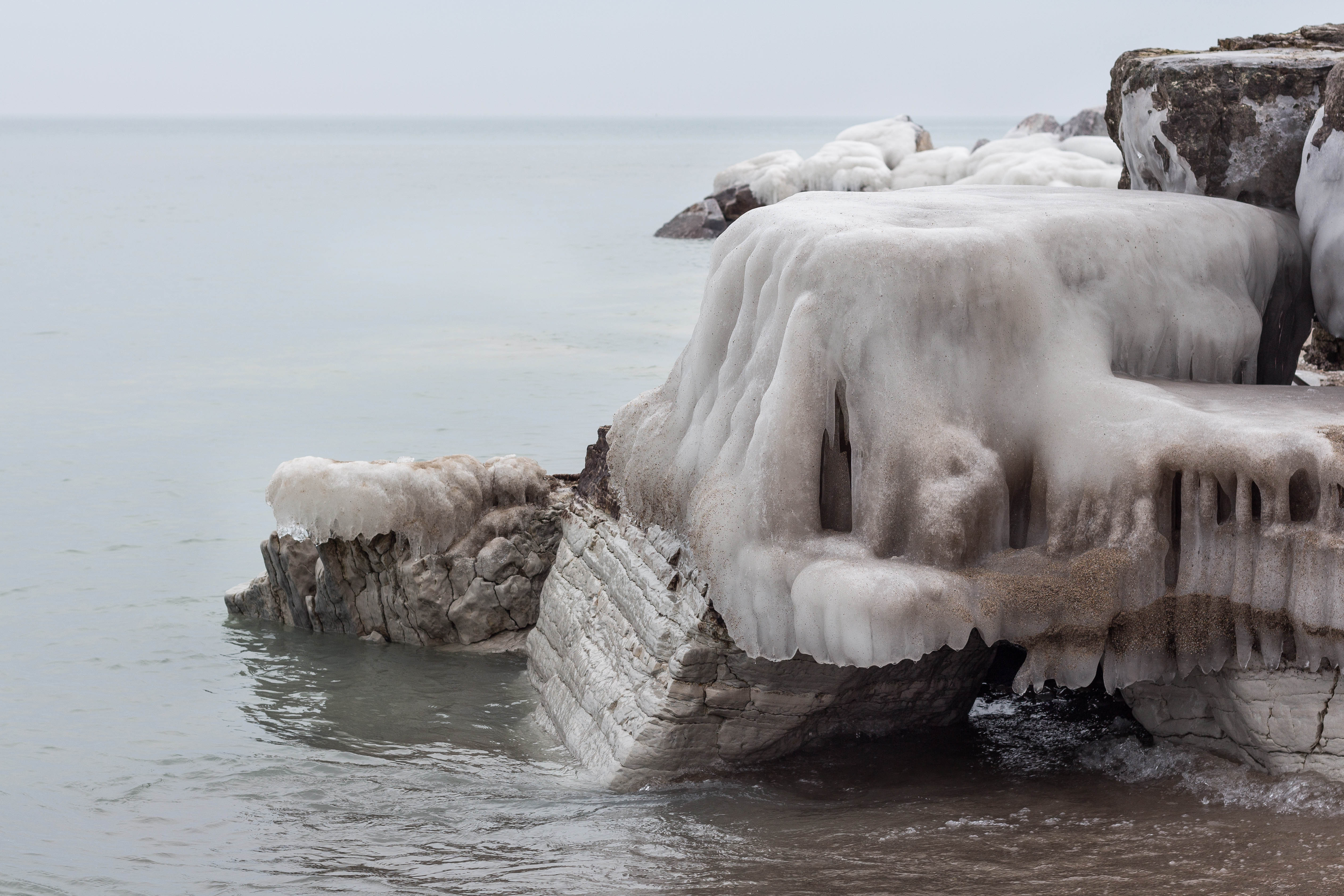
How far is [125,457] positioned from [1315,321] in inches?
502

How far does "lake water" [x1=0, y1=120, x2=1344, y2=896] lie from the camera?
16.2 feet

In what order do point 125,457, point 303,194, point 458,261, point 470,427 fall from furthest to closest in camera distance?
point 303,194 < point 458,261 < point 470,427 < point 125,457

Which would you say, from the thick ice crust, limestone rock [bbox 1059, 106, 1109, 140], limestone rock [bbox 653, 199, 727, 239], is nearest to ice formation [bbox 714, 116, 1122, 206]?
limestone rock [bbox 653, 199, 727, 239]

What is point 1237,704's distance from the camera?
5.14 meters

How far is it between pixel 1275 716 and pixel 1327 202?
2.58 metres

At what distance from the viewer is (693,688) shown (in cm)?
579

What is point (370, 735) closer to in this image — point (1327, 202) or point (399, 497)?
point (399, 497)

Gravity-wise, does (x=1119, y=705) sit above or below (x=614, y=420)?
below

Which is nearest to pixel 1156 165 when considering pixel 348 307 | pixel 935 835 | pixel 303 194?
pixel 935 835

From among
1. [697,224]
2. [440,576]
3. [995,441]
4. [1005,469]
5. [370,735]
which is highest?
[697,224]

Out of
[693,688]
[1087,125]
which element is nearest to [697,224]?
[1087,125]

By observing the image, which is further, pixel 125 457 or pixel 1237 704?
pixel 125 457

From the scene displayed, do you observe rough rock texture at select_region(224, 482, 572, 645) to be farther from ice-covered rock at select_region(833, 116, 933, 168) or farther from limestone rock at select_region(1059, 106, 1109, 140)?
limestone rock at select_region(1059, 106, 1109, 140)

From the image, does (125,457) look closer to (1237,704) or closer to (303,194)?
(1237,704)
